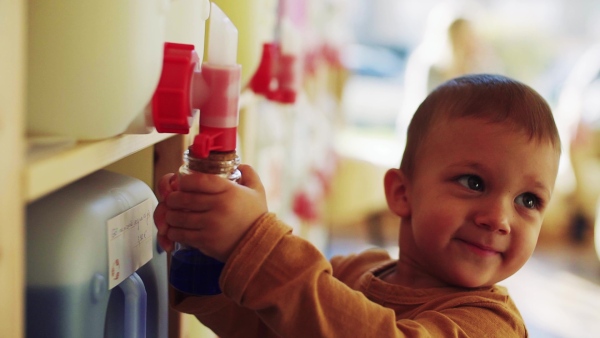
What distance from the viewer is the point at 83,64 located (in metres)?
0.47

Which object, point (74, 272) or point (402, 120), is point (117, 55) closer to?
point (74, 272)

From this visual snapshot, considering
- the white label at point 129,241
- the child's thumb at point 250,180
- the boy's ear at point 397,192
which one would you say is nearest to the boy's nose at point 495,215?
the boy's ear at point 397,192

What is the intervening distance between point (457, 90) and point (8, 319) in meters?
0.60

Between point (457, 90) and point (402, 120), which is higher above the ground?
point (457, 90)

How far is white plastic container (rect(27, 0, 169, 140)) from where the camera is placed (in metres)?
0.46

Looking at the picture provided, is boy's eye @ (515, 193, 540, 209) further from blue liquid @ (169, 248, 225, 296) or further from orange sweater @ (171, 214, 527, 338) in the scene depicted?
blue liquid @ (169, 248, 225, 296)

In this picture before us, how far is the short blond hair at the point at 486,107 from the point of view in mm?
764

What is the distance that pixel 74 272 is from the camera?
21.5 inches

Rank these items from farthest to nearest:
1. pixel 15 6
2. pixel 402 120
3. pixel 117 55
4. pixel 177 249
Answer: pixel 402 120 → pixel 177 249 → pixel 117 55 → pixel 15 6

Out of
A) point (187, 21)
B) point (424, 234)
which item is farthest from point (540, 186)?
point (187, 21)

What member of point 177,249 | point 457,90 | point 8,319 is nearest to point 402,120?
point 457,90

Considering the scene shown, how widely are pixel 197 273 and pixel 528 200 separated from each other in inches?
16.1

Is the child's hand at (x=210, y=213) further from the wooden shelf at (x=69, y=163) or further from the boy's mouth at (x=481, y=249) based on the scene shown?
the boy's mouth at (x=481, y=249)

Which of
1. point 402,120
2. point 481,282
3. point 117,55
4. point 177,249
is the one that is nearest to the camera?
point 117,55
